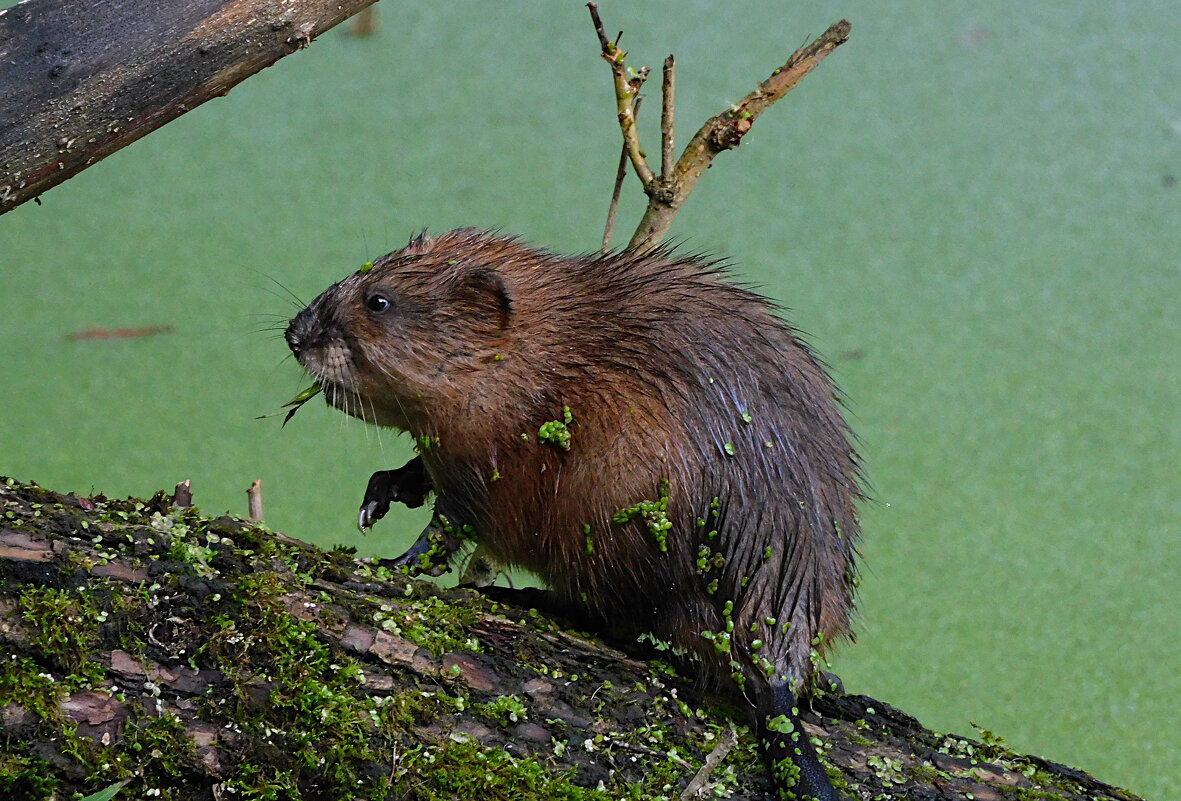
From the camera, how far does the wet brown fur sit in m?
1.86

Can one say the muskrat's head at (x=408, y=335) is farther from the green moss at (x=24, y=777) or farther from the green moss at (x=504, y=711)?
the green moss at (x=24, y=777)

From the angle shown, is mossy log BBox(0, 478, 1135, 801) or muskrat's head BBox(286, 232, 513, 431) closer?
mossy log BBox(0, 478, 1135, 801)

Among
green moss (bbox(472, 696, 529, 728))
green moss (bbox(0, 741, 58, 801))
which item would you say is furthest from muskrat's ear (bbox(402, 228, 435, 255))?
green moss (bbox(0, 741, 58, 801))

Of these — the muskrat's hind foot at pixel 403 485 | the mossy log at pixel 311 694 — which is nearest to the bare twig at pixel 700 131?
the muskrat's hind foot at pixel 403 485

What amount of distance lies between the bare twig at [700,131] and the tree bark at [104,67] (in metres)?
0.74

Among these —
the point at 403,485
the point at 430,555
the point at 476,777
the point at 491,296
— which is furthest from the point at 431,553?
the point at 476,777

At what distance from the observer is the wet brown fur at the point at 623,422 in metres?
1.86

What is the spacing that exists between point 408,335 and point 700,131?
0.72 metres

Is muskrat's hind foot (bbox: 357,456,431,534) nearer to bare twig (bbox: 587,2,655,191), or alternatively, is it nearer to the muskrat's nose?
the muskrat's nose

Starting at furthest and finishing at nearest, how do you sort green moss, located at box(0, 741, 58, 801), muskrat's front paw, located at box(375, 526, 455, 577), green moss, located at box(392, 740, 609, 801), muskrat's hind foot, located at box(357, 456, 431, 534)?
muskrat's hind foot, located at box(357, 456, 431, 534) < muskrat's front paw, located at box(375, 526, 455, 577) < green moss, located at box(392, 740, 609, 801) < green moss, located at box(0, 741, 58, 801)

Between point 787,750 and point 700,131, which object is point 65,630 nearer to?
point 787,750

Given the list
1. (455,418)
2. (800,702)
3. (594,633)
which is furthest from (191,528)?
(800,702)

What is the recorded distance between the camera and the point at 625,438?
1.90 metres

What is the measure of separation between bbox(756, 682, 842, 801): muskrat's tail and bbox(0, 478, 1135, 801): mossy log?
0.12 feet
